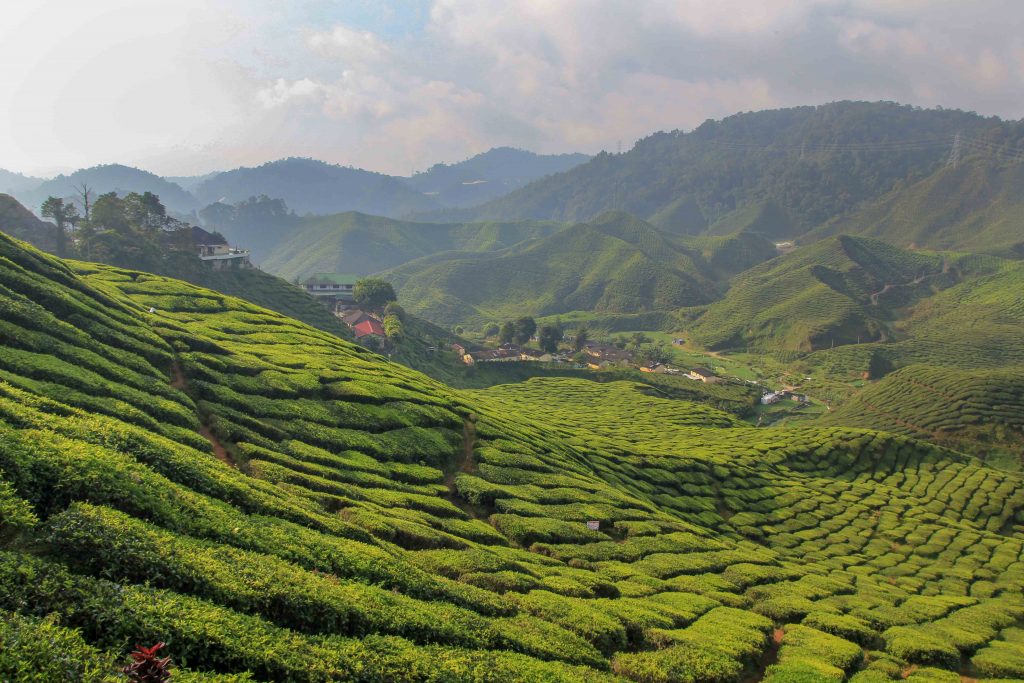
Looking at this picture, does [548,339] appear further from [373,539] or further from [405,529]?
[373,539]

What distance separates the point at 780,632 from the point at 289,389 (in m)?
26.3

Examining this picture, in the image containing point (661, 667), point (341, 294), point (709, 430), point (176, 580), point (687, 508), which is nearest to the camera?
point (176, 580)

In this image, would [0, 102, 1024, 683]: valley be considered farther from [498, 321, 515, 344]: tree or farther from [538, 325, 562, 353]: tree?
[498, 321, 515, 344]: tree

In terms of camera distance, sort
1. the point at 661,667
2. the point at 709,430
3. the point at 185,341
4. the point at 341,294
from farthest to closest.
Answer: the point at 341,294 < the point at 709,430 < the point at 185,341 < the point at 661,667

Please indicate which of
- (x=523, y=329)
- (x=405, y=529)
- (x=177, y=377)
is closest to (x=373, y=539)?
(x=405, y=529)

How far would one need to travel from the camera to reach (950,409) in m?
97.9

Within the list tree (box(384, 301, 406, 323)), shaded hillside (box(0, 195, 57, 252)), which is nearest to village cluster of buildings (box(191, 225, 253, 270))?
shaded hillside (box(0, 195, 57, 252))

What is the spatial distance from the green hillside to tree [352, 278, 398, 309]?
90533mm

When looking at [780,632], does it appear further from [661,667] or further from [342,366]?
[342,366]

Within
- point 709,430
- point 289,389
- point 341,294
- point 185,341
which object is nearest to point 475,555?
point 289,389

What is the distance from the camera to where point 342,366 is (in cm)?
3728

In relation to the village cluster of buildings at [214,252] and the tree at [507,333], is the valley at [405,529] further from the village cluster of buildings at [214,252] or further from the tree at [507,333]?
the tree at [507,333]

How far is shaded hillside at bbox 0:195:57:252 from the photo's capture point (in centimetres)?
7594

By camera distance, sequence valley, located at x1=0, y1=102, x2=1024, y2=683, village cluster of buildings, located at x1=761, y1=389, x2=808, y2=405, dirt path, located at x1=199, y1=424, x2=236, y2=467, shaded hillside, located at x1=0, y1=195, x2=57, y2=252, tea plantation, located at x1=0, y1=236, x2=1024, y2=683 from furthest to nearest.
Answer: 1. village cluster of buildings, located at x1=761, y1=389, x2=808, y2=405
2. shaded hillside, located at x1=0, y1=195, x2=57, y2=252
3. dirt path, located at x1=199, y1=424, x2=236, y2=467
4. valley, located at x1=0, y1=102, x2=1024, y2=683
5. tea plantation, located at x1=0, y1=236, x2=1024, y2=683
